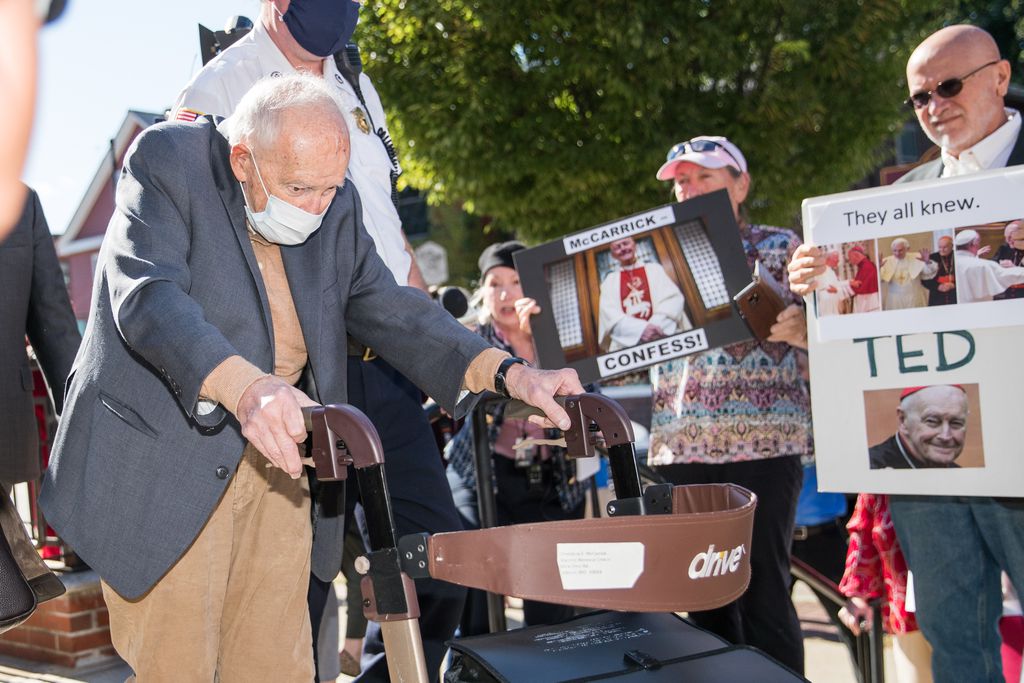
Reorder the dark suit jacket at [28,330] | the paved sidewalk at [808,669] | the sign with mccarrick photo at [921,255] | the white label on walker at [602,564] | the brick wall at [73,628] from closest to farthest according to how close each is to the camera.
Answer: the white label on walker at [602,564], the sign with mccarrick photo at [921,255], the dark suit jacket at [28,330], the paved sidewalk at [808,669], the brick wall at [73,628]

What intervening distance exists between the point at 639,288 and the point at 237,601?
5.62 ft

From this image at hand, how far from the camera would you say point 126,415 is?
224cm

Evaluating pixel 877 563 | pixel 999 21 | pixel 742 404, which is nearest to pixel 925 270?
pixel 742 404

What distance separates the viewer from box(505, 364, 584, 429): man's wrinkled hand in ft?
7.19

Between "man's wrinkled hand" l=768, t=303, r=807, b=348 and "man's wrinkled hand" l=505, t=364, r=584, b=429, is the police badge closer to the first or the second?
"man's wrinkled hand" l=505, t=364, r=584, b=429

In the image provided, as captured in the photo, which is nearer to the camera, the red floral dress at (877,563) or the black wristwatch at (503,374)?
the black wristwatch at (503,374)

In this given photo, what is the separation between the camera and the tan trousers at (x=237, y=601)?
7.67ft

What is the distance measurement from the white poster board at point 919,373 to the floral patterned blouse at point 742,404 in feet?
1.74

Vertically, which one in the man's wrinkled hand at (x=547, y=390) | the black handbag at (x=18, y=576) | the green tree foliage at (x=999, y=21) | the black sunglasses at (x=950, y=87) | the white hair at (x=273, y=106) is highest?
the green tree foliage at (x=999, y=21)

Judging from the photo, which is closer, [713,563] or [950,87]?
[713,563]

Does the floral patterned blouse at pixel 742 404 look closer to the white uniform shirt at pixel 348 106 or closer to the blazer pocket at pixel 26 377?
the white uniform shirt at pixel 348 106

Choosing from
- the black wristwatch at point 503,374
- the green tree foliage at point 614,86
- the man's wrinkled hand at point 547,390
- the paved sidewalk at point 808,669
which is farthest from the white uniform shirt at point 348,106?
the green tree foliage at point 614,86

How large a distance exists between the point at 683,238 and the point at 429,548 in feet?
6.93

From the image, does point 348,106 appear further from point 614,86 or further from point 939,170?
point 614,86
